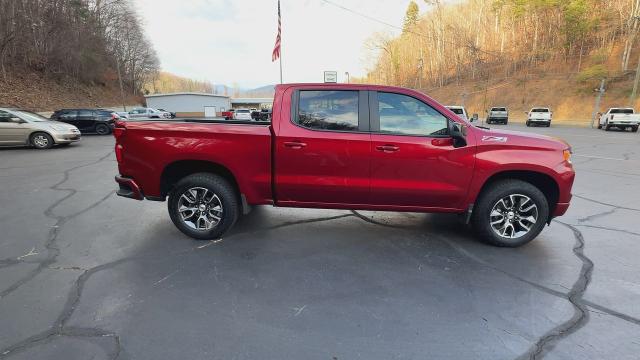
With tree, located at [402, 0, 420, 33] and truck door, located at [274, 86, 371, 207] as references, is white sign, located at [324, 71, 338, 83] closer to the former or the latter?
truck door, located at [274, 86, 371, 207]

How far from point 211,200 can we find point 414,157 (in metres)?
2.53

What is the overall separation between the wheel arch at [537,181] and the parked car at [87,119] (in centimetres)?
2066

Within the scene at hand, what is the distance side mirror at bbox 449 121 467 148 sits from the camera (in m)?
3.71

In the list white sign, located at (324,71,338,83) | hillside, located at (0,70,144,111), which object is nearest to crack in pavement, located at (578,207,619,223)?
white sign, located at (324,71,338,83)

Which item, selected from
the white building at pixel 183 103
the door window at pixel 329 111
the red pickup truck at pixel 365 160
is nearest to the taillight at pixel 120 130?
the red pickup truck at pixel 365 160

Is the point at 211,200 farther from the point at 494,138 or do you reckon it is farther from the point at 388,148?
the point at 494,138

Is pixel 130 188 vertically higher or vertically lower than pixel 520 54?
lower

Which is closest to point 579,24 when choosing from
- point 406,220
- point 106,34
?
point 406,220

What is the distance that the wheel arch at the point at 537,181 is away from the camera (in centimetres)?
397

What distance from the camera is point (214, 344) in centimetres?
242

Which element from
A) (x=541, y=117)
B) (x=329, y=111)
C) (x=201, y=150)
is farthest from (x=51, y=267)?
(x=541, y=117)

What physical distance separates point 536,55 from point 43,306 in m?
66.7

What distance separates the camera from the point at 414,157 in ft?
12.4

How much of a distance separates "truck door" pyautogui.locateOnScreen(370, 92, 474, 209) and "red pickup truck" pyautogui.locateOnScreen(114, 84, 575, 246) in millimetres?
12
